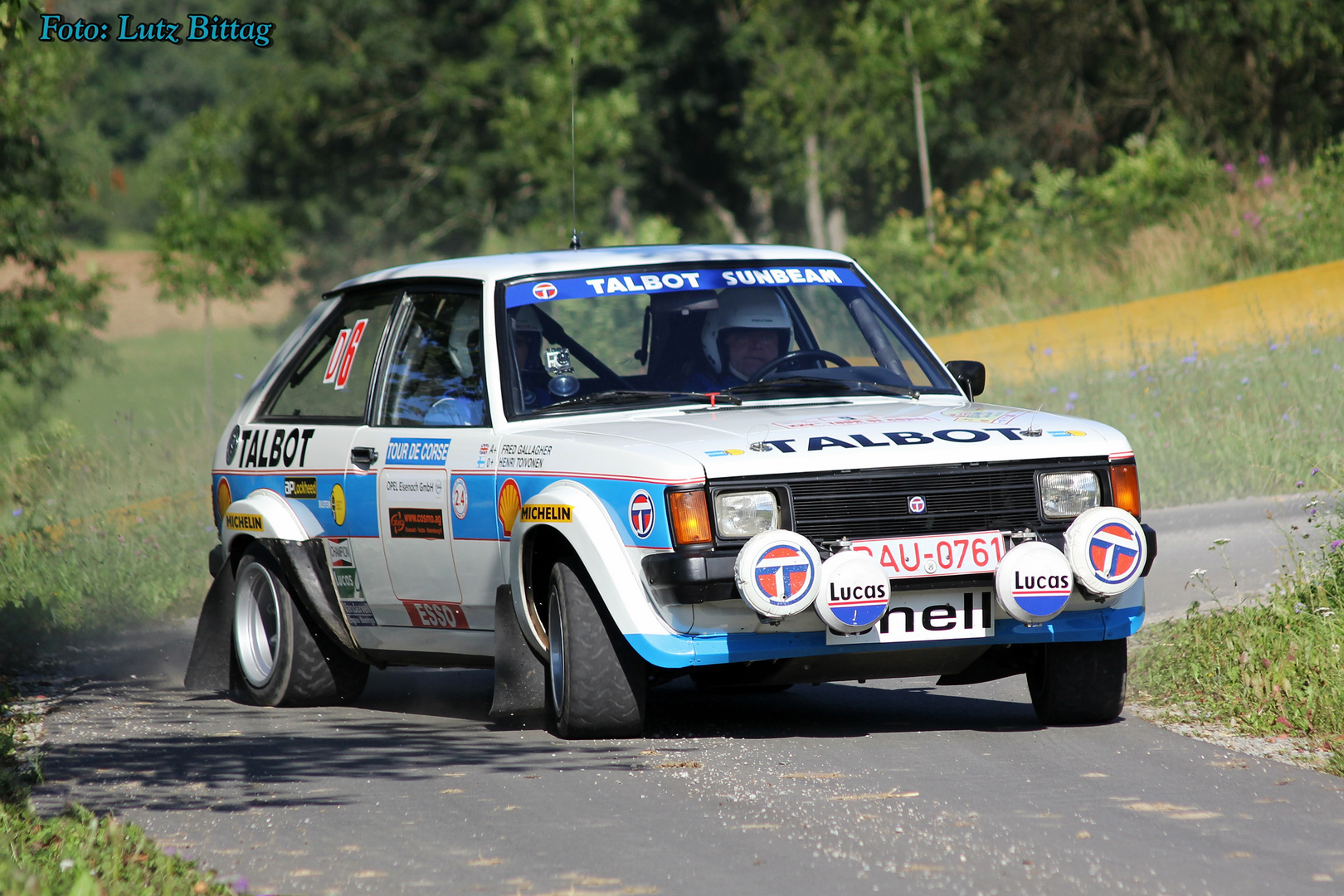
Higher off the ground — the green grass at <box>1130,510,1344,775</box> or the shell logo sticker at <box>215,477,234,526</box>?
the shell logo sticker at <box>215,477,234,526</box>

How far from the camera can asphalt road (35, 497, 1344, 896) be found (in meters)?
4.48

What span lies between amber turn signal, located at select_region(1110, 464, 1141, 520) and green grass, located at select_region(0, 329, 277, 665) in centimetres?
611

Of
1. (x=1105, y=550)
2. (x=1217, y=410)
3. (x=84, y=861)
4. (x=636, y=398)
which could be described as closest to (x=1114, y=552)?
(x=1105, y=550)

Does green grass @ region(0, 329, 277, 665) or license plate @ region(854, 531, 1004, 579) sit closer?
license plate @ region(854, 531, 1004, 579)

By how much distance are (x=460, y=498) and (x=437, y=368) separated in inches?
29.0

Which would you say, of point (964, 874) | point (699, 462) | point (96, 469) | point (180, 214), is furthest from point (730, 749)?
point (180, 214)

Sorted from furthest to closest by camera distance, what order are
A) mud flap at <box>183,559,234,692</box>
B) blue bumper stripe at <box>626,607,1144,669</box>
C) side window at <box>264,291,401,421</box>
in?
mud flap at <box>183,559,234,692</box> → side window at <box>264,291,401,421</box> → blue bumper stripe at <box>626,607,1144,669</box>

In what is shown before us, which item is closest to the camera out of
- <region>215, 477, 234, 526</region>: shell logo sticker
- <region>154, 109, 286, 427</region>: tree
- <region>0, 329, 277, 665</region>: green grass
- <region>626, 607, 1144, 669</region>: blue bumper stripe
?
<region>626, 607, 1144, 669</region>: blue bumper stripe

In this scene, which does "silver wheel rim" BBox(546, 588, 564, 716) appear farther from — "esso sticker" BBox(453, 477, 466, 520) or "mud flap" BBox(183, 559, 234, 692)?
→ "mud flap" BBox(183, 559, 234, 692)

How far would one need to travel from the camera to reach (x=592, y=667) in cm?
615

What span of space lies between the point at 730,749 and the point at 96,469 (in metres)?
9.01

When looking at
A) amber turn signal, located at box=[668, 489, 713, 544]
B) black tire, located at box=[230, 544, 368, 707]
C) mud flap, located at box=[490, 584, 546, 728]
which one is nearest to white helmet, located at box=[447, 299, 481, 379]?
mud flap, located at box=[490, 584, 546, 728]

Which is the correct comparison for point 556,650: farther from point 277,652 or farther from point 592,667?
point 277,652

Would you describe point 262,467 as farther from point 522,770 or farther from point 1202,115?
point 1202,115
